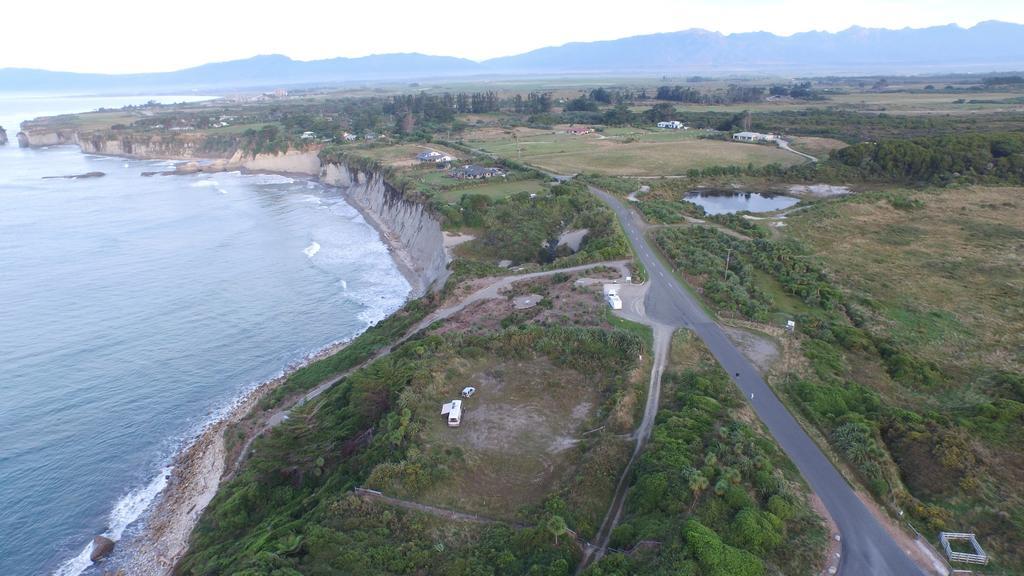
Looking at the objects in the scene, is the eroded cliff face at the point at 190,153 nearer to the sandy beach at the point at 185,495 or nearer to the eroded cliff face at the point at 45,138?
the eroded cliff face at the point at 45,138

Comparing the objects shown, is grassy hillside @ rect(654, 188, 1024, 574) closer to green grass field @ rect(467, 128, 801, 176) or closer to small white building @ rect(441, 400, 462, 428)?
small white building @ rect(441, 400, 462, 428)

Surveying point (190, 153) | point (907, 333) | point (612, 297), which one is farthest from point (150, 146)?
point (907, 333)

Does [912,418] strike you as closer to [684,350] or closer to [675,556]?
[684,350]

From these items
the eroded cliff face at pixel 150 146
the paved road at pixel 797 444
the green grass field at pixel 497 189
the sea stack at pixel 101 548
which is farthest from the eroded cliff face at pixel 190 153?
the sea stack at pixel 101 548

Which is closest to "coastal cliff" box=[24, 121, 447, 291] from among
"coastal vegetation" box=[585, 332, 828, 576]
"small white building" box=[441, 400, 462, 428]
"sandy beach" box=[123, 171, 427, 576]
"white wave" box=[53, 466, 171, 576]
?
"sandy beach" box=[123, 171, 427, 576]

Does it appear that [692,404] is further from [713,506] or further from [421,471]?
[421,471]
